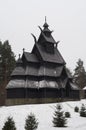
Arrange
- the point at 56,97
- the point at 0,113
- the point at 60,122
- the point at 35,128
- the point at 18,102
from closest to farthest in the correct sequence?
the point at 35,128
the point at 60,122
the point at 0,113
the point at 18,102
the point at 56,97

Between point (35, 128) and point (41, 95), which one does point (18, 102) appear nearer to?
point (41, 95)

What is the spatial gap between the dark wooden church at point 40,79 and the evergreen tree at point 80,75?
97.4 ft

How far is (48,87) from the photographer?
1770 inches

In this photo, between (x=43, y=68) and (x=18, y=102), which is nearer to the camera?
(x=18, y=102)

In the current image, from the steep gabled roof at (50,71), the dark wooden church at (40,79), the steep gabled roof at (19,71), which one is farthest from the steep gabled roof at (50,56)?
the steep gabled roof at (19,71)

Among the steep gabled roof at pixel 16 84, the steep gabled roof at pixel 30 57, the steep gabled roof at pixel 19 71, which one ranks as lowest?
the steep gabled roof at pixel 16 84

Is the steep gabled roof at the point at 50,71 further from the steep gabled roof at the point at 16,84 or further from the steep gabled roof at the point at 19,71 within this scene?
the steep gabled roof at the point at 16,84

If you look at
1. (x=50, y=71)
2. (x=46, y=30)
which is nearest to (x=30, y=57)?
(x=50, y=71)

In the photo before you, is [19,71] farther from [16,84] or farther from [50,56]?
[50,56]

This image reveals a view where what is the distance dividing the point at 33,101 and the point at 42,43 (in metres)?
14.9

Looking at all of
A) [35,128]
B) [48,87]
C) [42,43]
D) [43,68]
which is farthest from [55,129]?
[42,43]

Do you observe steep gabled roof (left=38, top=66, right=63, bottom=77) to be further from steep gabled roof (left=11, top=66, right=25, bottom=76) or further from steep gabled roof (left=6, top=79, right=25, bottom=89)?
steep gabled roof (left=6, top=79, right=25, bottom=89)

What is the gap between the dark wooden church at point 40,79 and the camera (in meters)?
45.1

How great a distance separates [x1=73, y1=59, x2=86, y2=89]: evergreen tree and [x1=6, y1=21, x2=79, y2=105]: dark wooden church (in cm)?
2969
